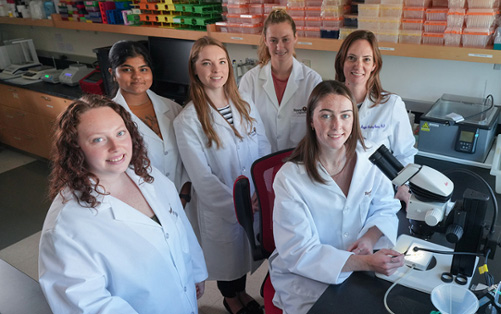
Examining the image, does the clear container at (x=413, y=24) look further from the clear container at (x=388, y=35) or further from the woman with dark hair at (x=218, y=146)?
the woman with dark hair at (x=218, y=146)

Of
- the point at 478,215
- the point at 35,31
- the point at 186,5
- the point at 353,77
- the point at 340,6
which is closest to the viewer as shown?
the point at 478,215

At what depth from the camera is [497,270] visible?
1.25 metres

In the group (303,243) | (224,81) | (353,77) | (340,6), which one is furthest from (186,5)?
(303,243)

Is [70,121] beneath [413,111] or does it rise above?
above

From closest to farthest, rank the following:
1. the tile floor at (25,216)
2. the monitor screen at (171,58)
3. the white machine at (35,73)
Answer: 1. the tile floor at (25,216)
2. the monitor screen at (171,58)
3. the white machine at (35,73)

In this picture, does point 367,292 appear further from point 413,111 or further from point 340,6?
point 340,6

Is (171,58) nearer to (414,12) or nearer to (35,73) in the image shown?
(35,73)

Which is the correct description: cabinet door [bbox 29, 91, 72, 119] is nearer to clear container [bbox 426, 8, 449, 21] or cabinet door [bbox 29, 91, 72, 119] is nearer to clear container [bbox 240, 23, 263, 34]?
clear container [bbox 240, 23, 263, 34]

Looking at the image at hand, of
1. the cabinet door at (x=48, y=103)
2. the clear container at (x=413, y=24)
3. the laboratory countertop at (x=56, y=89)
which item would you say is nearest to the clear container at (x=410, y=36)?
the clear container at (x=413, y=24)

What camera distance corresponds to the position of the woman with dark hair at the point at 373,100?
1768 mm

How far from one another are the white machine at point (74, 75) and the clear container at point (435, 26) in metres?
3.33

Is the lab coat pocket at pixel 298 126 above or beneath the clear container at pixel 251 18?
beneath

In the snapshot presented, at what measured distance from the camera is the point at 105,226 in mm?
1155

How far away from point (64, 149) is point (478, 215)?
49.4 inches
